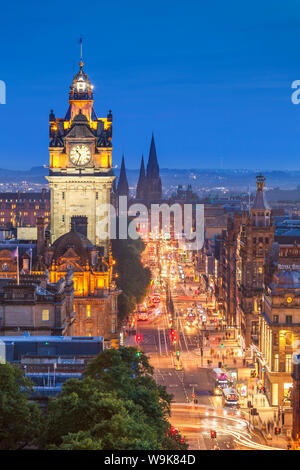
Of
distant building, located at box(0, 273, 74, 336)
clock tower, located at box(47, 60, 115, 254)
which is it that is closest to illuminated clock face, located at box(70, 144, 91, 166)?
clock tower, located at box(47, 60, 115, 254)

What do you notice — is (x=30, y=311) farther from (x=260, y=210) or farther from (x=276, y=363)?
(x=260, y=210)

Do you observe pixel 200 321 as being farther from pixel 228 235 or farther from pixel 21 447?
pixel 21 447

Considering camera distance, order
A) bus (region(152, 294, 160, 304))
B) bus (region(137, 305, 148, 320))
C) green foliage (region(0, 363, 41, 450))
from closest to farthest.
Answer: green foliage (region(0, 363, 41, 450)) < bus (region(137, 305, 148, 320)) < bus (region(152, 294, 160, 304))

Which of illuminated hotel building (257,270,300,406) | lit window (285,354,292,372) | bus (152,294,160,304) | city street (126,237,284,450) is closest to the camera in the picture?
city street (126,237,284,450)

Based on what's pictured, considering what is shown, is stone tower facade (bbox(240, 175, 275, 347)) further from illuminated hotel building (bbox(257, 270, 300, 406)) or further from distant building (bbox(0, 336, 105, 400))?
distant building (bbox(0, 336, 105, 400))

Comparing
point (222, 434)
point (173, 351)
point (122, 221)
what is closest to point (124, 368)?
point (222, 434)

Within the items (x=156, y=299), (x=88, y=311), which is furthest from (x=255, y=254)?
(x=156, y=299)

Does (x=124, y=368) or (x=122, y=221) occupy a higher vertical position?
(x=122, y=221)
